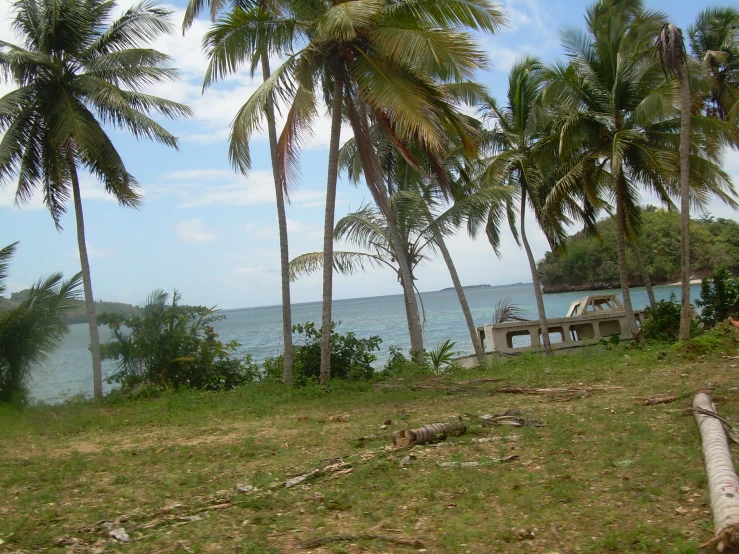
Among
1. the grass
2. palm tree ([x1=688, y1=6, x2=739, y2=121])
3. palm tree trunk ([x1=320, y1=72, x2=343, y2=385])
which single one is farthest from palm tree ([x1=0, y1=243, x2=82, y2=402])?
palm tree ([x1=688, y1=6, x2=739, y2=121])

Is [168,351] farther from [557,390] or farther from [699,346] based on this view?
[699,346]

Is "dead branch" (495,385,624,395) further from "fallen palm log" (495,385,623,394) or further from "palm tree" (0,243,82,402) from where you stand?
"palm tree" (0,243,82,402)

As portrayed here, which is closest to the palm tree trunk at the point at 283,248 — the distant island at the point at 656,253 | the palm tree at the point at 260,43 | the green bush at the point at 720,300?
the palm tree at the point at 260,43

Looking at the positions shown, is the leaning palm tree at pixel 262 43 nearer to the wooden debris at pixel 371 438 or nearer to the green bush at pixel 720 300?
the wooden debris at pixel 371 438

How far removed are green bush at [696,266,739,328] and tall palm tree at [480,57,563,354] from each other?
3.91 metres

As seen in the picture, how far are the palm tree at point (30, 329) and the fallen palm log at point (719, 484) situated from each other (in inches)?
497

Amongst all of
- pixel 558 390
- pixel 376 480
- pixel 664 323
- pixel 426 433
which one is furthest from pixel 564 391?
pixel 664 323

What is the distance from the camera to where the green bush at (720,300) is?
1614 cm

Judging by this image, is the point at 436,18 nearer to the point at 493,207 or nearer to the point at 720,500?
the point at 493,207

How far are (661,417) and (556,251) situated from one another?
1134 centimetres

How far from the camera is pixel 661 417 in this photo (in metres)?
7.45

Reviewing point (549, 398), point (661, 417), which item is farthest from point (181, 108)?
point (661, 417)

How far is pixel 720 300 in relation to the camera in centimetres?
1633

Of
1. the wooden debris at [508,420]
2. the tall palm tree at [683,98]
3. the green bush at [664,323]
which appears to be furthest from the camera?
the green bush at [664,323]
